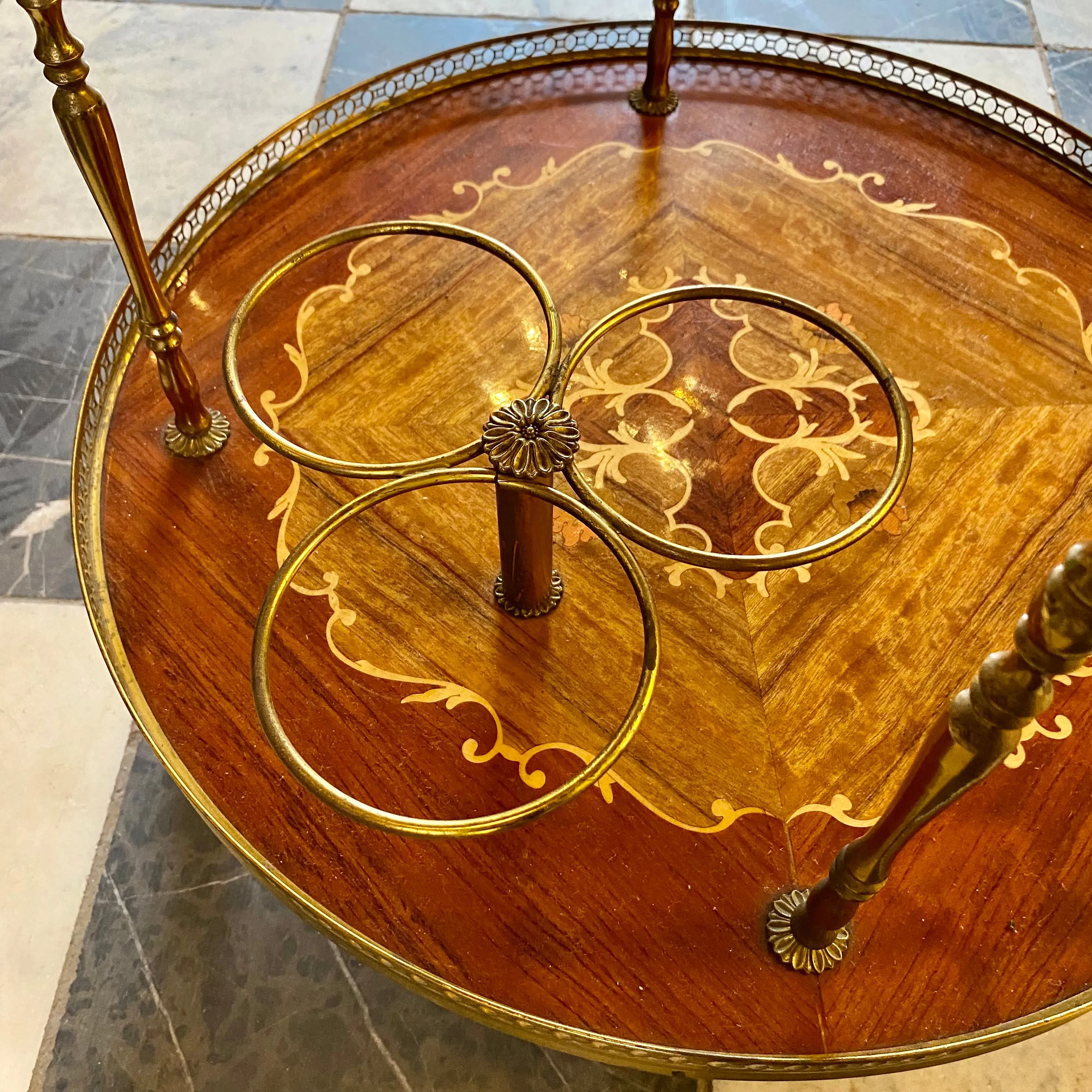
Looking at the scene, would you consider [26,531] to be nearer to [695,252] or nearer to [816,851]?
[695,252]

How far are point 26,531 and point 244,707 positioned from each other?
58 centimetres

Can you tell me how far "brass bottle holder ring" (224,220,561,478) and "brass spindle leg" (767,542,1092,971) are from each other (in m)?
0.26

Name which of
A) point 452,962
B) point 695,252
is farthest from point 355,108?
point 452,962

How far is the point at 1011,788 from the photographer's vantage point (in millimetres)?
567

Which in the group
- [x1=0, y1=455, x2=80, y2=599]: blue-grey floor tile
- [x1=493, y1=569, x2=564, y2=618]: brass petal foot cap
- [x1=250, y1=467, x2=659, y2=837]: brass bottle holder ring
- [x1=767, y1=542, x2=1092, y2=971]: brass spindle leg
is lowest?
[x1=767, y1=542, x2=1092, y2=971]: brass spindle leg

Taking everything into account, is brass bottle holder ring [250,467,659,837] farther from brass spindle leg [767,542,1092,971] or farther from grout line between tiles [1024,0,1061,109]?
grout line between tiles [1024,0,1061,109]

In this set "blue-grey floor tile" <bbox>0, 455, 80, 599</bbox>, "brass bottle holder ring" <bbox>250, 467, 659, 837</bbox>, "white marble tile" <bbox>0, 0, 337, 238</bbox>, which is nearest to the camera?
"brass bottle holder ring" <bbox>250, 467, 659, 837</bbox>

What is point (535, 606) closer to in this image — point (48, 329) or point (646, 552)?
point (646, 552)

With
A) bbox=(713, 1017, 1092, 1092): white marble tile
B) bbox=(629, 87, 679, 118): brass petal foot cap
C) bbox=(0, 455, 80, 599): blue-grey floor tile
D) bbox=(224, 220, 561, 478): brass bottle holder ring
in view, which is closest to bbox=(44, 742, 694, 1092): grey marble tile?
bbox=(713, 1017, 1092, 1092): white marble tile

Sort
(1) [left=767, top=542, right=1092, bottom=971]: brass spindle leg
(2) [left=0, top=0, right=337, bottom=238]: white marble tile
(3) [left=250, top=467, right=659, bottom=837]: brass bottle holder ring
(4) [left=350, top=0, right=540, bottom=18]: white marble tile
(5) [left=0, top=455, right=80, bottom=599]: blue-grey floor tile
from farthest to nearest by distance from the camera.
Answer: (4) [left=350, top=0, right=540, bottom=18]: white marble tile → (2) [left=0, top=0, right=337, bottom=238]: white marble tile → (5) [left=0, top=455, right=80, bottom=599]: blue-grey floor tile → (3) [left=250, top=467, right=659, bottom=837]: brass bottle holder ring → (1) [left=767, top=542, right=1092, bottom=971]: brass spindle leg

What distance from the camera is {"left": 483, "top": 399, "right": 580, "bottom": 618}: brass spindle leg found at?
0.50 meters

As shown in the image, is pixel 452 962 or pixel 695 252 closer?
pixel 452 962

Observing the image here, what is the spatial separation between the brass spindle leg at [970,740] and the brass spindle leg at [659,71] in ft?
2.12

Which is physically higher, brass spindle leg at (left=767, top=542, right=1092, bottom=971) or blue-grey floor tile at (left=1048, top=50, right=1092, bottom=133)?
blue-grey floor tile at (left=1048, top=50, right=1092, bottom=133)
